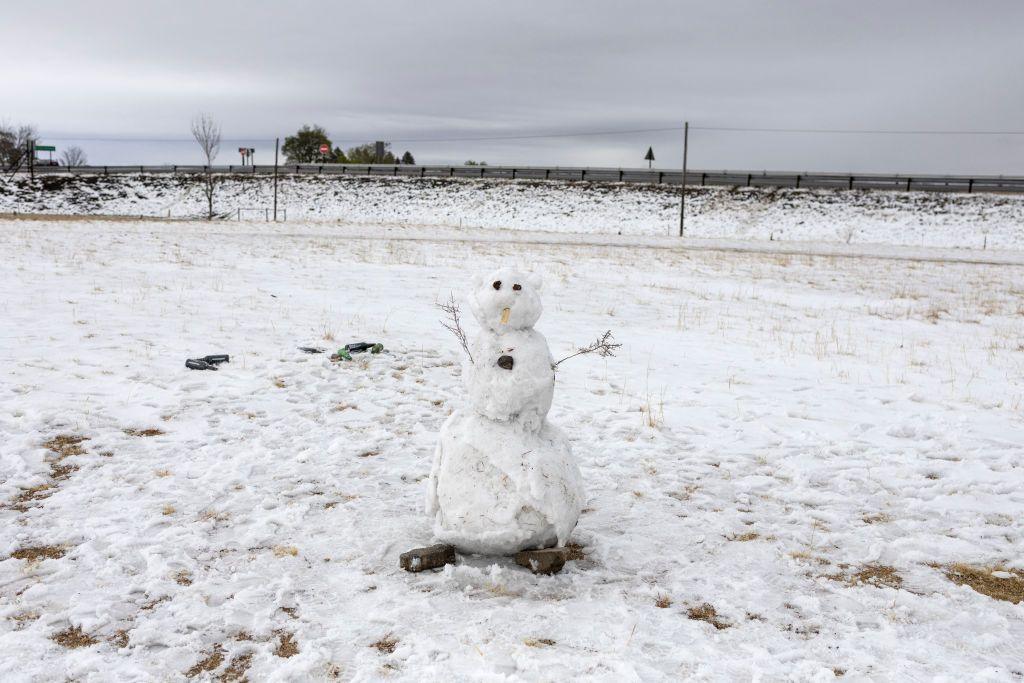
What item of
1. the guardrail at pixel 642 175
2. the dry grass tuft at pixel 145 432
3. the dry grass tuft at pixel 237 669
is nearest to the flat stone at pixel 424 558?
the dry grass tuft at pixel 237 669

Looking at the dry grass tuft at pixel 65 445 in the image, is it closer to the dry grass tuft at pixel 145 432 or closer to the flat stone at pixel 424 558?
the dry grass tuft at pixel 145 432

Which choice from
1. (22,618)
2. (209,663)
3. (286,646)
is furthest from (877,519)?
(22,618)

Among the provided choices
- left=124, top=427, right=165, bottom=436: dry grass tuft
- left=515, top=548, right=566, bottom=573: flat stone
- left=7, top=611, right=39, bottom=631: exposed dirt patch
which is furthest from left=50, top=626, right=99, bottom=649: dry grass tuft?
left=124, top=427, right=165, bottom=436: dry grass tuft

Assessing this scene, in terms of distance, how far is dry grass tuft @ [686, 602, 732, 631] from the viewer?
4094 millimetres

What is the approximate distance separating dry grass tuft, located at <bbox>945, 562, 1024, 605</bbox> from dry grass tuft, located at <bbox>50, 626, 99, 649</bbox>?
16.9 ft

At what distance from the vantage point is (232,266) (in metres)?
17.0

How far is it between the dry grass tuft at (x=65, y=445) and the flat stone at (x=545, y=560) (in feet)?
14.0

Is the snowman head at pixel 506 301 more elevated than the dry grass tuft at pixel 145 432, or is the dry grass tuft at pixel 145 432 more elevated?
the snowman head at pixel 506 301

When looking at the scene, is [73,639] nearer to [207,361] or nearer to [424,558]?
[424,558]

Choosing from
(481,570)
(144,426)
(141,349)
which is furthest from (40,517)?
(141,349)

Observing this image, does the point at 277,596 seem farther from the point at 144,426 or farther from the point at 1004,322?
the point at 1004,322

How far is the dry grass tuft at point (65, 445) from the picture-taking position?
6238 mm

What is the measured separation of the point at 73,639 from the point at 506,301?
304 cm

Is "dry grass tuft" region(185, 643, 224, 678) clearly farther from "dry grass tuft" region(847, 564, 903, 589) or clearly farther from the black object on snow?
the black object on snow
